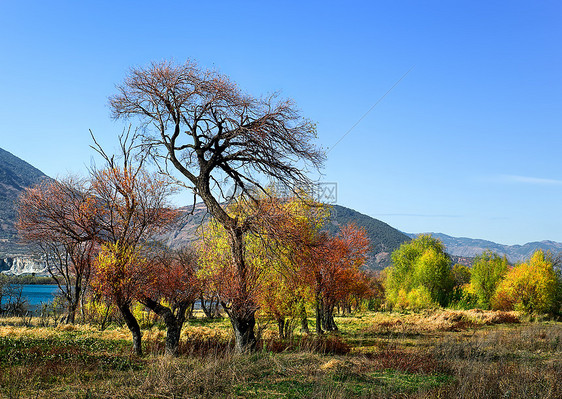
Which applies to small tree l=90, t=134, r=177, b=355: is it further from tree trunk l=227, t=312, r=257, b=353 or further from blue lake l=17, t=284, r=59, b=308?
blue lake l=17, t=284, r=59, b=308

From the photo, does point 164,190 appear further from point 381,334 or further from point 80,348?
point 381,334

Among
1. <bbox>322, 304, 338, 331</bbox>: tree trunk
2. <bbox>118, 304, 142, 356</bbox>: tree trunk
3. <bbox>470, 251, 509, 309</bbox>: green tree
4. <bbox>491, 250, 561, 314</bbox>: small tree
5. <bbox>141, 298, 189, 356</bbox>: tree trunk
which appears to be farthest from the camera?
<bbox>470, 251, 509, 309</bbox>: green tree

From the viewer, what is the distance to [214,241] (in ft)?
53.9

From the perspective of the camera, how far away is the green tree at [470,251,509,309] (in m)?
57.4

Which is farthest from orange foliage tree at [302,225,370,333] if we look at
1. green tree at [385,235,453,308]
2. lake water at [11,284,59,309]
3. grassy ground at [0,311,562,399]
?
green tree at [385,235,453,308]

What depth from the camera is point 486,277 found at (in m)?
58.7

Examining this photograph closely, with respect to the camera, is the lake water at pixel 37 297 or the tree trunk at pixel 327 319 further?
the lake water at pixel 37 297

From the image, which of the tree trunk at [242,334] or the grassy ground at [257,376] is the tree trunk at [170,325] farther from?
the tree trunk at [242,334]

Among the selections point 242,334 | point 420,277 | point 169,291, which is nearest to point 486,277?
point 420,277

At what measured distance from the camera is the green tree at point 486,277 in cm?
5741

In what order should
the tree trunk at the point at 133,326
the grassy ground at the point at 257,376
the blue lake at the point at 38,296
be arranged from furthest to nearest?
the blue lake at the point at 38,296 < the tree trunk at the point at 133,326 < the grassy ground at the point at 257,376

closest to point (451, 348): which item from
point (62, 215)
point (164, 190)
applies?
point (164, 190)

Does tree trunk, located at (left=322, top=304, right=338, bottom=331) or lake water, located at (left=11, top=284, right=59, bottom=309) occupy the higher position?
tree trunk, located at (left=322, top=304, right=338, bottom=331)

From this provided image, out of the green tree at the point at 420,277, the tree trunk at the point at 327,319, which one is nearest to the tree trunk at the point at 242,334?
the tree trunk at the point at 327,319
